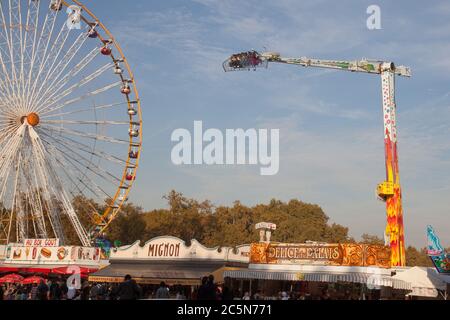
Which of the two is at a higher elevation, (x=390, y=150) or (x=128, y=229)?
(x=390, y=150)

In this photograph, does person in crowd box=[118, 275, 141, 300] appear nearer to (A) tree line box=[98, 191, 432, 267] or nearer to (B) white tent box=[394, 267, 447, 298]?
(B) white tent box=[394, 267, 447, 298]

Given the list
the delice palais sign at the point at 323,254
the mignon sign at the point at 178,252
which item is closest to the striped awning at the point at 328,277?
the delice palais sign at the point at 323,254

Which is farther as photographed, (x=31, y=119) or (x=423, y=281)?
(x=31, y=119)

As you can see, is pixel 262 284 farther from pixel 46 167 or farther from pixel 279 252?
pixel 46 167

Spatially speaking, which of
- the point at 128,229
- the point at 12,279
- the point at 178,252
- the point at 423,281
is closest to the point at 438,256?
the point at 423,281

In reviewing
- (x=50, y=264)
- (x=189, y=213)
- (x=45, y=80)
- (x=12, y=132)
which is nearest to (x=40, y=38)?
(x=45, y=80)

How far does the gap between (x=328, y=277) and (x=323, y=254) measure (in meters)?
1.55

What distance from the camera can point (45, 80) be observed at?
3931 cm

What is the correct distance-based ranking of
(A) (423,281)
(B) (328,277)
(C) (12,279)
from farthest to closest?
(C) (12,279) → (B) (328,277) → (A) (423,281)

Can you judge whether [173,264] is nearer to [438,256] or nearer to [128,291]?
[438,256]

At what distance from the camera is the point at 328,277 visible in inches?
1136

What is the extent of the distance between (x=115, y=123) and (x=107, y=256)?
9617 millimetres

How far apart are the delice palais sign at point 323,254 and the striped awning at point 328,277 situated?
911mm

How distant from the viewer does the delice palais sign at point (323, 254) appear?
29.0 m
